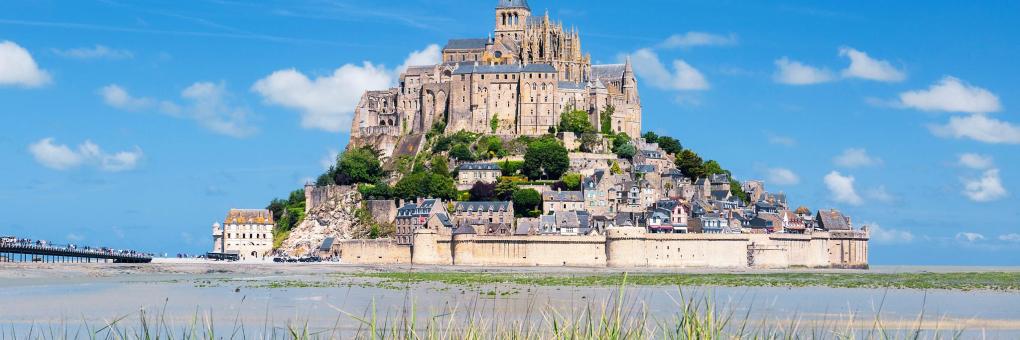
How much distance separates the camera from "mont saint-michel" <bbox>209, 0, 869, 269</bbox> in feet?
246

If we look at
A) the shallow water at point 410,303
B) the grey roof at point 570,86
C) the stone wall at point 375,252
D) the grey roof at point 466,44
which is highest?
the grey roof at point 466,44

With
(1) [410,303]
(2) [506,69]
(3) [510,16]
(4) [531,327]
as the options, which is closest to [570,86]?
(2) [506,69]

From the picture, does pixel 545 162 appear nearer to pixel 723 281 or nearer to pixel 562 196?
pixel 562 196

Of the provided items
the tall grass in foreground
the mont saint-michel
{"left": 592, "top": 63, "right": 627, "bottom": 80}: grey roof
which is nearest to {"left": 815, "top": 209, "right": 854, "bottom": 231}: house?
the mont saint-michel

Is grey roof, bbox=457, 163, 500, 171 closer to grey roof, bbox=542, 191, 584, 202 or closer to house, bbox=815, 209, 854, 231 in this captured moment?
grey roof, bbox=542, 191, 584, 202

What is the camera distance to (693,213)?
7900cm

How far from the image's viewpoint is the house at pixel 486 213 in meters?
79.1

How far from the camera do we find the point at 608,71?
101m

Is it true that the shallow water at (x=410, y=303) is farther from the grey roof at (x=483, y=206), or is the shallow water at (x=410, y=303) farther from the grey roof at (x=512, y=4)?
the grey roof at (x=512, y=4)

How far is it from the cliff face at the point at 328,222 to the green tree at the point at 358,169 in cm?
246

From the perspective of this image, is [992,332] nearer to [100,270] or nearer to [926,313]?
[926,313]

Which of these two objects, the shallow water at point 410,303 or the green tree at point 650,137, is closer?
the shallow water at point 410,303

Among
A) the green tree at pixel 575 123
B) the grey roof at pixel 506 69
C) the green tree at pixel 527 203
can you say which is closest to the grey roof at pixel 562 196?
the green tree at pixel 527 203

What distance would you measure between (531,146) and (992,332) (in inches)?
2260
